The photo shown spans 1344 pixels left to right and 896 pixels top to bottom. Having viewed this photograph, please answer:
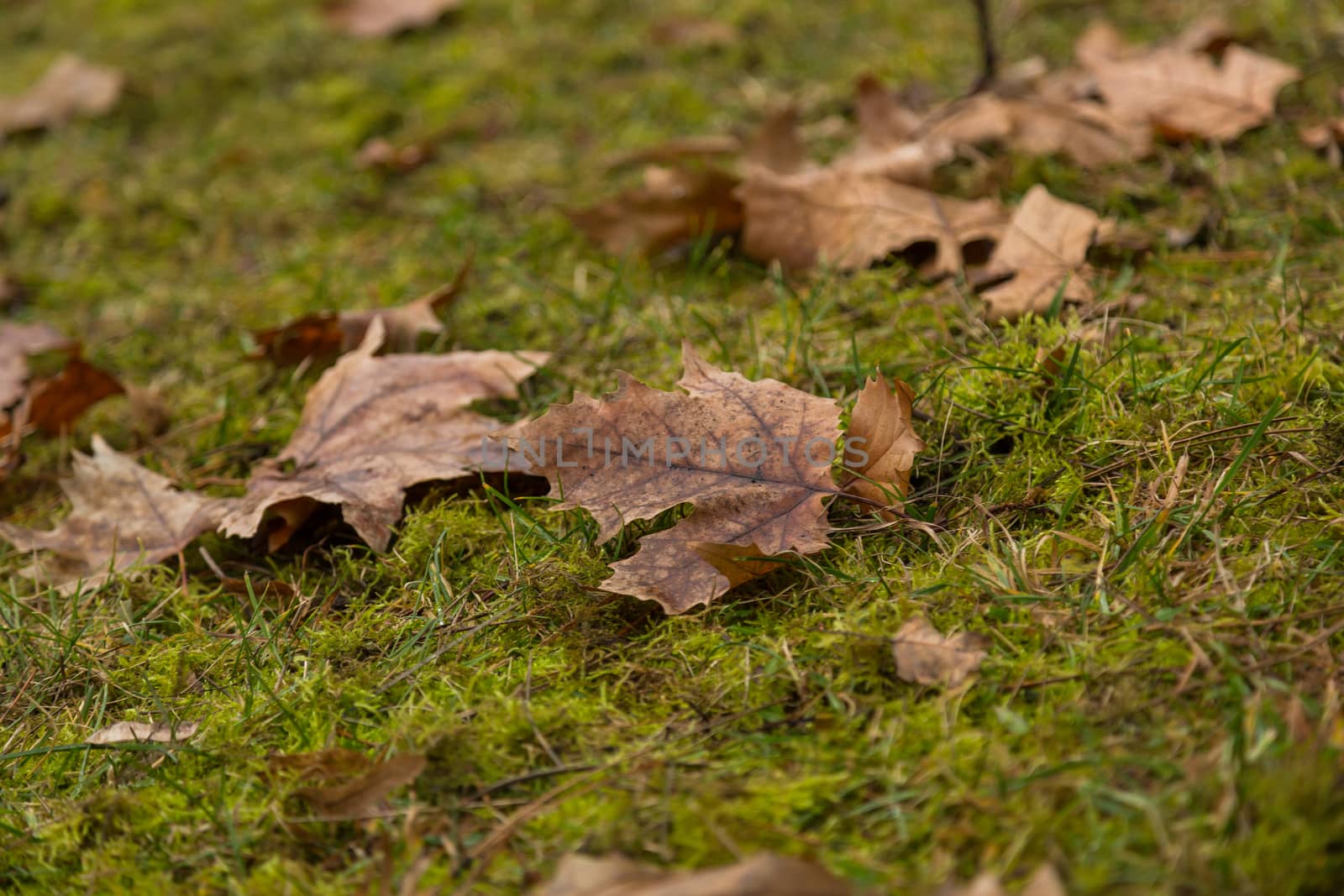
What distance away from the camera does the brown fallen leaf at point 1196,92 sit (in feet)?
8.92

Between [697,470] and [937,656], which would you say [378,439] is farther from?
[937,656]

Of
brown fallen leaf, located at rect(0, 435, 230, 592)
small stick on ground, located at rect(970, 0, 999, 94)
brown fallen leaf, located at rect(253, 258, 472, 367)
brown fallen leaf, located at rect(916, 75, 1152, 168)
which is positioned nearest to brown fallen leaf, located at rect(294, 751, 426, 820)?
brown fallen leaf, located at rect(0, 435, 230, 592)

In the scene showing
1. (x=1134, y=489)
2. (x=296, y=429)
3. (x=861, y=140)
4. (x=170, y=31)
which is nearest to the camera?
(x=1134, y=489)

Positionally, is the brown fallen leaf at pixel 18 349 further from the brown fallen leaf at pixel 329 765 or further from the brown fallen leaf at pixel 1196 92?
the brown fallen leaf at pixel 1196 92

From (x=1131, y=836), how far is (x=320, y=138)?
132 inches

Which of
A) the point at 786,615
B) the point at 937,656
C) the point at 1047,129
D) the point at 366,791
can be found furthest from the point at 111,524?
the point at 1047,129

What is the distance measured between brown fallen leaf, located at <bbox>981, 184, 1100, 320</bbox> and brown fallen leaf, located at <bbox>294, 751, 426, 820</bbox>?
1.43 m

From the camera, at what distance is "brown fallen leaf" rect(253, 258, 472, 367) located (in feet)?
8.18

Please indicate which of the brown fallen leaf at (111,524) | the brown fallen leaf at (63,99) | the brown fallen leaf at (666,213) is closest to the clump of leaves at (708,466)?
the brown fallen leaf at (111,524)

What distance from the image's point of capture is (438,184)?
3.32 m

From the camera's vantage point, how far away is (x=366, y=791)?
54.9 inches

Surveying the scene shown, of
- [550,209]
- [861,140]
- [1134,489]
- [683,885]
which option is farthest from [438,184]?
[683,885]

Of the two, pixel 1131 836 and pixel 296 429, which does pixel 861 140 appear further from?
pixel 1131 836

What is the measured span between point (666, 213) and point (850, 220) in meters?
0.48
